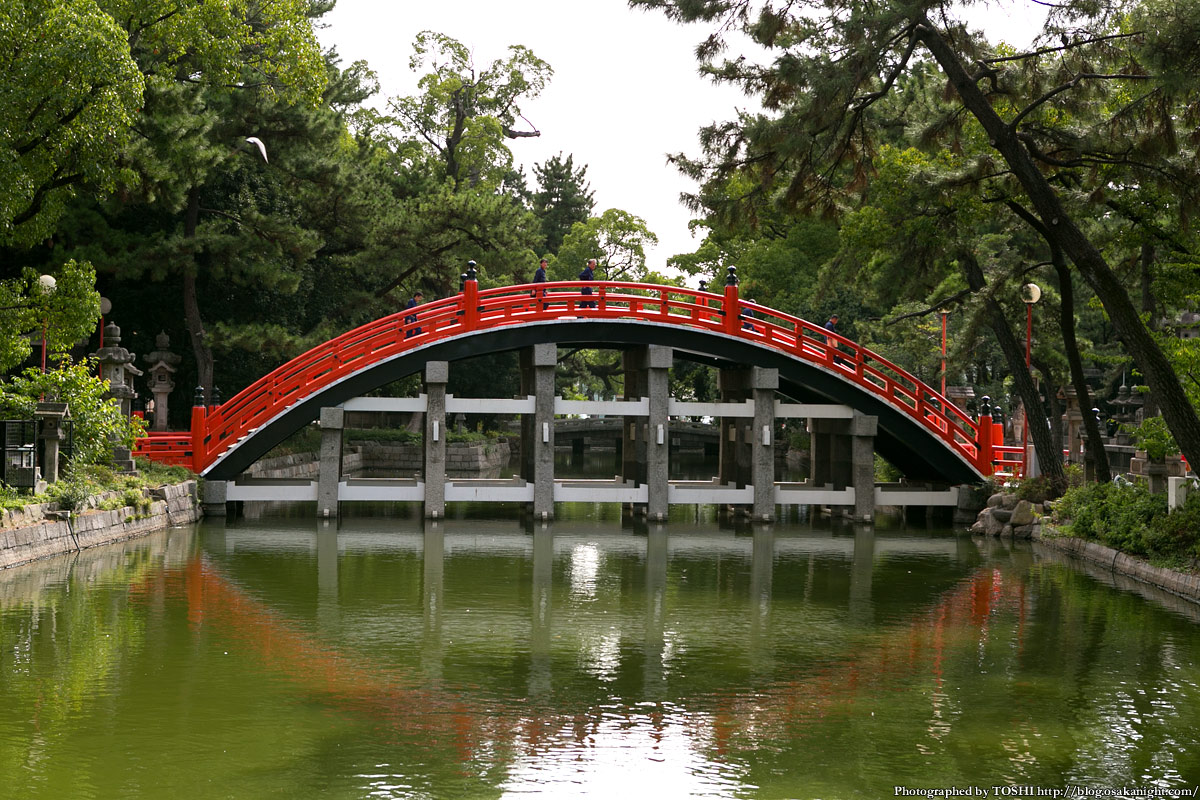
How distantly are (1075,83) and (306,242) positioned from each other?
19.7 meters

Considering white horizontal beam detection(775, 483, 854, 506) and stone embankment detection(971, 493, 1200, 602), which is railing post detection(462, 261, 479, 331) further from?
stone embankment detection(971, 493, 1200, 602)

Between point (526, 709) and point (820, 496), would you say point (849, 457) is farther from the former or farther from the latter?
point (526, 709)

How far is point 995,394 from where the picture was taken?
40.6m

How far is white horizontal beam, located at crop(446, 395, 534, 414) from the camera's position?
2439 cm

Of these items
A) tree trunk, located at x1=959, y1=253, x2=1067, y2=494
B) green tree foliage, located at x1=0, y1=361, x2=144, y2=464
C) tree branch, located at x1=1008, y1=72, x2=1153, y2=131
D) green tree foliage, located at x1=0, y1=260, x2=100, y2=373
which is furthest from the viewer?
tree trunk, located at x1=959, y1=253, x2=1067, y2=494

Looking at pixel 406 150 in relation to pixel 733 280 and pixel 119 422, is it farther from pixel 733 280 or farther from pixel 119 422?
pixel 119 422

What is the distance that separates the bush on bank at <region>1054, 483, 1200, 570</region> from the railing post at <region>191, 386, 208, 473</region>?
16886 millimetres

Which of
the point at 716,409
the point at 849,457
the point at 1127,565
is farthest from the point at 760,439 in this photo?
the point at 1127,565

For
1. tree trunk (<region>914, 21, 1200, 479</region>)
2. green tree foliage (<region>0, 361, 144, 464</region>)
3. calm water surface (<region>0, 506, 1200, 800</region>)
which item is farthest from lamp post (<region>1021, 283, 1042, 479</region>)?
green tree foliage (<region>0, 361, 144, 464</region>)

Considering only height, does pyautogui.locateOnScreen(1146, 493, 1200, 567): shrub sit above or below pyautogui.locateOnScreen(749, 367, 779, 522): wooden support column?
below

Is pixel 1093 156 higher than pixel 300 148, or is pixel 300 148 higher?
pixel 300 148

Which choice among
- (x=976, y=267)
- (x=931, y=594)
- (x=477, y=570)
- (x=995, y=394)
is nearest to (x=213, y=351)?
(x=477, y=570)

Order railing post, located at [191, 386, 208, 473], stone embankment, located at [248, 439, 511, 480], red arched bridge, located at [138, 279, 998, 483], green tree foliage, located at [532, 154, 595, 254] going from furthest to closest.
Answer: green tree foliage, located at [532, 154, 595, 254], stone embankment, located at [248, 439, 511, 480], red arched bridge, located at [138, 279, 998, 483], railing post, located at [191, 386, 208, 473]

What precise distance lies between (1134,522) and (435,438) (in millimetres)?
13328
